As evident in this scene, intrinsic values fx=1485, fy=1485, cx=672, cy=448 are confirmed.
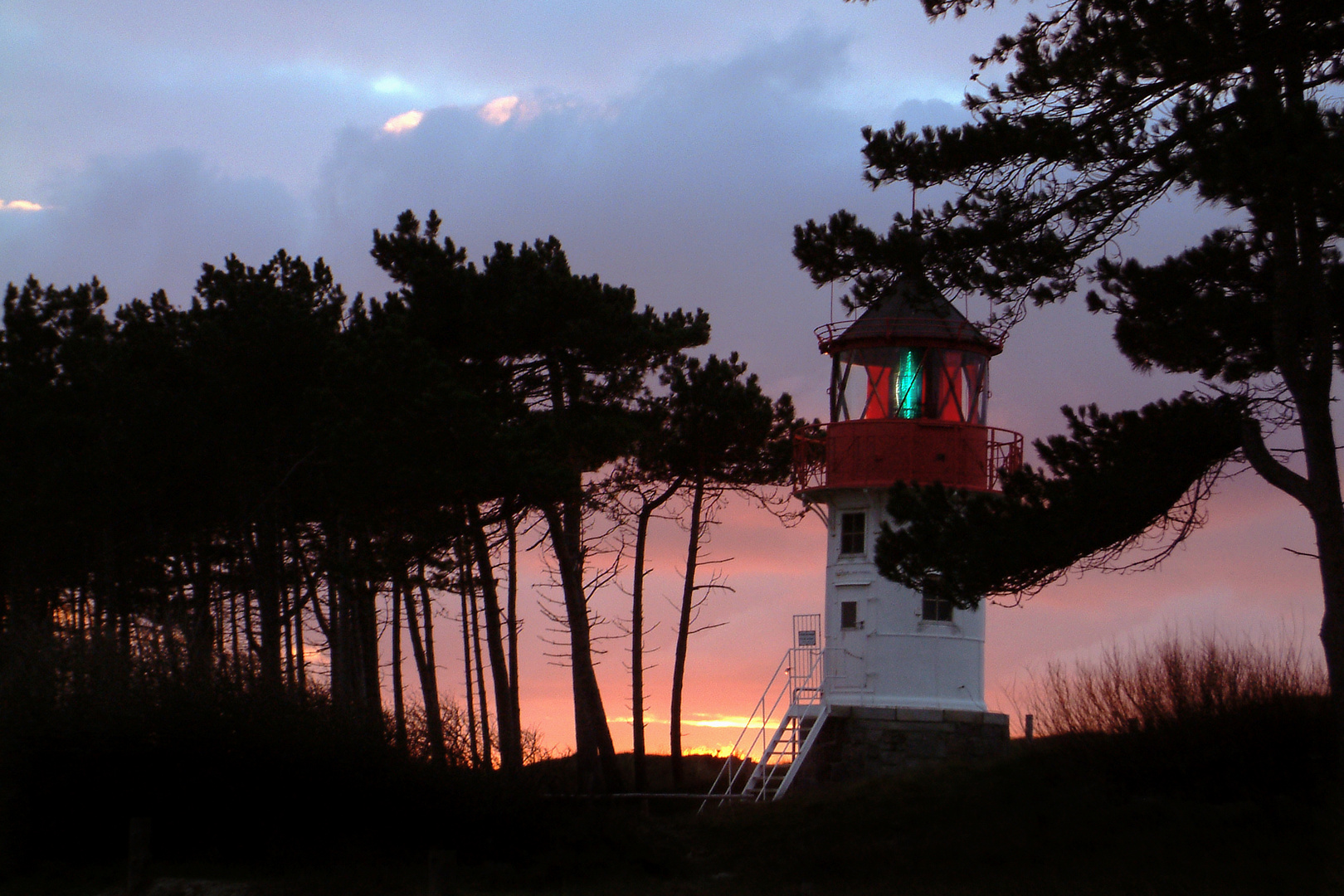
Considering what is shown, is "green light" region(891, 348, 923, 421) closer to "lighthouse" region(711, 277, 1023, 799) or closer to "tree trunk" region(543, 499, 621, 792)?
"lighthouse" region(711, 277, 1023, 799)

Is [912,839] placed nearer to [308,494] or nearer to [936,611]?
[936,611]

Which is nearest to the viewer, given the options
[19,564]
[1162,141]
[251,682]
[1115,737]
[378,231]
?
[1162,141]

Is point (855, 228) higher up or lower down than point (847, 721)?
higher up

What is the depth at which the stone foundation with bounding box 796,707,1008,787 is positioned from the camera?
2450 cm

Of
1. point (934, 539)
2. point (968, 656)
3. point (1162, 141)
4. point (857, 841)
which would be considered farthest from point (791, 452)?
point (1162, 141)

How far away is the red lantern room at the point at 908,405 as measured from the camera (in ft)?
81.3

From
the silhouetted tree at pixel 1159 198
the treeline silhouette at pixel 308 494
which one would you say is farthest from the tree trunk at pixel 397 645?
the silhouetted tree at pixel 1159 198

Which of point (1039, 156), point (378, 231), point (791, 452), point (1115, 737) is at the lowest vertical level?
point (1115, 737)

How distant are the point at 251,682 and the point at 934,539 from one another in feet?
32.8

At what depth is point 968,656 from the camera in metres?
25.6

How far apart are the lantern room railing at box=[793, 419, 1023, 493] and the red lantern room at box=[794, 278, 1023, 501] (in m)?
0.01

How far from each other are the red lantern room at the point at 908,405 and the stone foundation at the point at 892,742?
3844 mm

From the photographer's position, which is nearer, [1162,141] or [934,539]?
[1162,141]

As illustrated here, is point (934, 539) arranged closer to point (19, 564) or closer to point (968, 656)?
point (968, 656)
